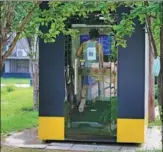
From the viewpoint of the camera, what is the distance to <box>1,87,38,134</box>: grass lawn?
10125mm

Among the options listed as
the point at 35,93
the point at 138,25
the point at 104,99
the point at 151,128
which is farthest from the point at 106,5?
the point at 35,93

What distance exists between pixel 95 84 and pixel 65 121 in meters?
0.83

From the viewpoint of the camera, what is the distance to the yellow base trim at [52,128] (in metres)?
8.05

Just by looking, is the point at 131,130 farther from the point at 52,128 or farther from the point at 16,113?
the point at 16,113

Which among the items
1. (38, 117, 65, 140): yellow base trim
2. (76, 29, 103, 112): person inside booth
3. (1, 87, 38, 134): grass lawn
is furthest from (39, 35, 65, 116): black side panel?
(1, 87, 38, 134): grass lawn

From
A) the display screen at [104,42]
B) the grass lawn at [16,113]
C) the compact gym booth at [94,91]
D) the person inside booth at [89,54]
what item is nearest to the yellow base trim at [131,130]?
the compact gym booth at [94,91]

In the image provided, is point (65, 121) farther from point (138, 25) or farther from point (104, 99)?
point (138, 25)

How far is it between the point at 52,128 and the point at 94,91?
3.21 ft

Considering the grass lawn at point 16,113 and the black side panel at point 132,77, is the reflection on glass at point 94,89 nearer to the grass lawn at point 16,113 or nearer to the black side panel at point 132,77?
the black side panel at point 132,77

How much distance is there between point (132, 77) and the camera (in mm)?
7797

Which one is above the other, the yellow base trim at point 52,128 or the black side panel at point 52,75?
the black side panel at point 52,75

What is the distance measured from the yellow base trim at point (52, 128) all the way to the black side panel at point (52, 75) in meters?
0.11

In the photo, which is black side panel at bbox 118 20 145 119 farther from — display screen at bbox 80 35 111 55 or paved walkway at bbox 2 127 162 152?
paved walkway at bbox 2 127 162 152

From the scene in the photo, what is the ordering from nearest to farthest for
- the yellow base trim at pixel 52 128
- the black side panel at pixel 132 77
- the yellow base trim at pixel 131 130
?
the black side panel at pixel 132 77 < the yellow base trim at pixel 131 130 < the yellow base trim at pixel 52 128
